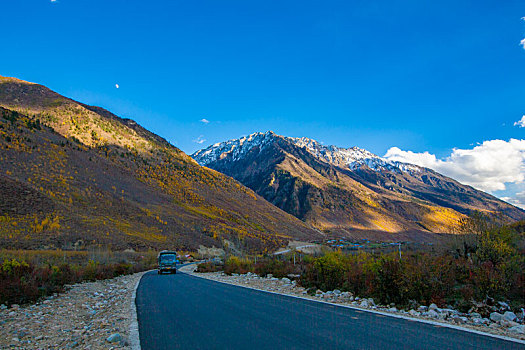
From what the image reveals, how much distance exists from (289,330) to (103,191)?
7241 centimetres

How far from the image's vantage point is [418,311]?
27.5ft

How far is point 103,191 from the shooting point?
69.4m

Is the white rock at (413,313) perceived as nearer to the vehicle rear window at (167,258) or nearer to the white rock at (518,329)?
the white rock at (518,329)

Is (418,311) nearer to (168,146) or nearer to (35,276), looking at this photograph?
(35,276)

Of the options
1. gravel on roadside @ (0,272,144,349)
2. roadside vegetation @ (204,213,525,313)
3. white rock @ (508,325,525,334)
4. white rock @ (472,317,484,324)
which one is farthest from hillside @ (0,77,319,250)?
white rock @ (508,325,525,334)

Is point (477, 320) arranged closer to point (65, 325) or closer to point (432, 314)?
point (432, 314)

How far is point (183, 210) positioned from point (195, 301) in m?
77.9

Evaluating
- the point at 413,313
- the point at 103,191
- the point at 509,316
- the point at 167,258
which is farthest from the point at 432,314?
the point at 103,191

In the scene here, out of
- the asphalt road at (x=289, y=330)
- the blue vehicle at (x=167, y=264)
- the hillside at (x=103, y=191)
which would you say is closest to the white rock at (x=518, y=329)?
the asphalt road at (x=289, y=330)

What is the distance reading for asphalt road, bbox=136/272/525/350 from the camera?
5.23 metres

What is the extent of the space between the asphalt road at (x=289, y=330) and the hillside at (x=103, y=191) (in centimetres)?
3869

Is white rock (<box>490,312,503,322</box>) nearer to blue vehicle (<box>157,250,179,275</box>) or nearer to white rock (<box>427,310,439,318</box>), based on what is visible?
white rock (<box>427,310,439,318</box>)

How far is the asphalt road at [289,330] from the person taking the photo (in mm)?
5234

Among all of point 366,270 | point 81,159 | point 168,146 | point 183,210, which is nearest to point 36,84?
point 168,146
